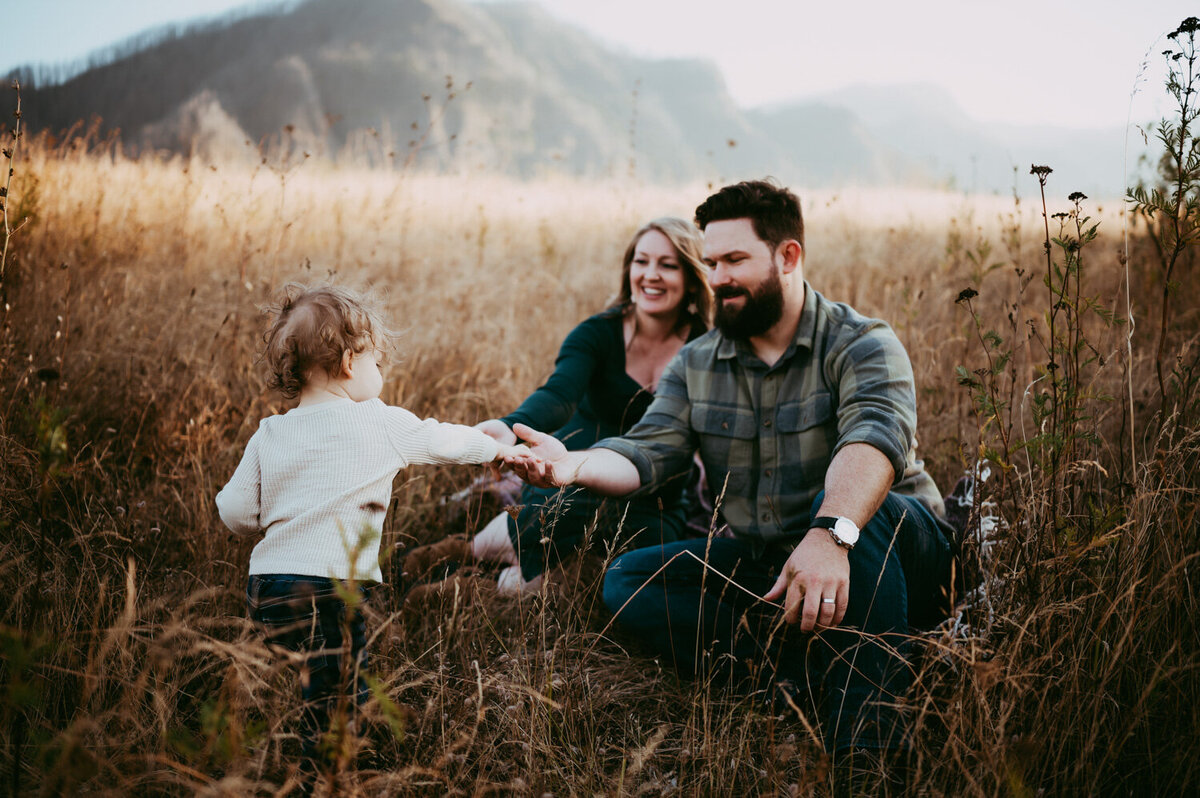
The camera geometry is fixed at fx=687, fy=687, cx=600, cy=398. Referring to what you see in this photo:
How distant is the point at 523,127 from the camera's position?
187 feet

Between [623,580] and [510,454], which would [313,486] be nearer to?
[510,454]

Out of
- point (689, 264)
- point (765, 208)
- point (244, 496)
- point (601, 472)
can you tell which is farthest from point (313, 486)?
point (689, 264)

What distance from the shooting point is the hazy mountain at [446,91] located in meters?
40.6

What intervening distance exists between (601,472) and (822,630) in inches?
38.0

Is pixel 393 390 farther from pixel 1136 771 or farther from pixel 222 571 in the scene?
pixel 1136 771

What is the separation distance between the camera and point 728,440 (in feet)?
8.91

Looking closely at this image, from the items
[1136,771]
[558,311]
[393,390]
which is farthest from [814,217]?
[1136,771]

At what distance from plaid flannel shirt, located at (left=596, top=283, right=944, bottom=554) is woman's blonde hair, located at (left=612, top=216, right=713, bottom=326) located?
0.81m

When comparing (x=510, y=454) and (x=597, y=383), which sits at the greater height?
(x=597, y=383)

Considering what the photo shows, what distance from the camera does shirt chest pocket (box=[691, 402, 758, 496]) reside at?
268cm

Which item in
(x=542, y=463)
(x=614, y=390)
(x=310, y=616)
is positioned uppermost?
(x=614, y=390)

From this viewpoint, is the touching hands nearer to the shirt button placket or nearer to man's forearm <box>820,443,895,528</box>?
the shirt button placket

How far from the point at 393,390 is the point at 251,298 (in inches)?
57.3

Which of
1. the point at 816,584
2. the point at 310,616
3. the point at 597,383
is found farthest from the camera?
the point at 597,383
